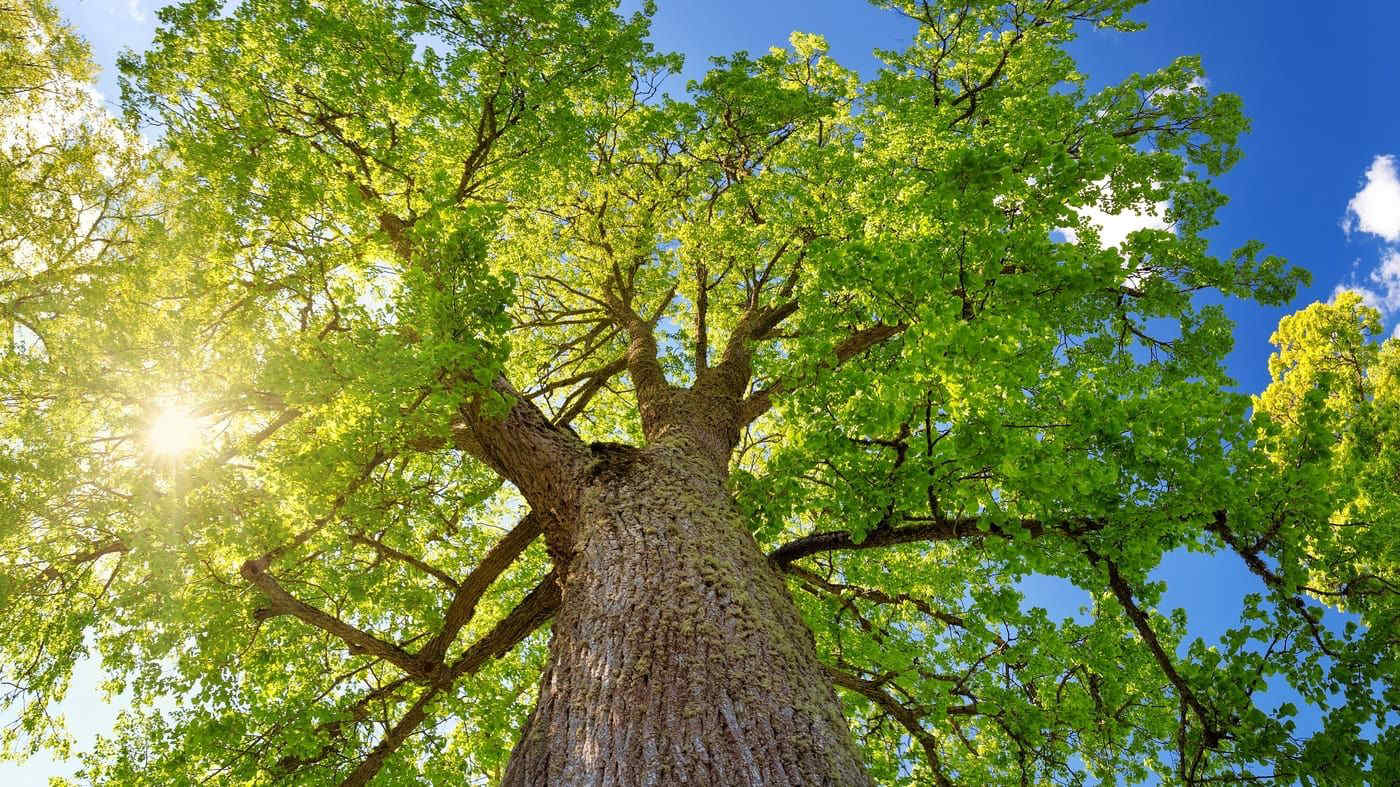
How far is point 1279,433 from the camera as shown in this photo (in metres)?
3.93

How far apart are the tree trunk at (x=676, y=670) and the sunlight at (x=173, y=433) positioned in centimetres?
397

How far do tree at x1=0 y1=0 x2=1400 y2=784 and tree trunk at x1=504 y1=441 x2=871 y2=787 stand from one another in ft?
0.08

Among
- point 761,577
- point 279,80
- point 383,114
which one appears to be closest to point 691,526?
point 761,577

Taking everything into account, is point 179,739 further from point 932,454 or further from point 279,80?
point 932,454

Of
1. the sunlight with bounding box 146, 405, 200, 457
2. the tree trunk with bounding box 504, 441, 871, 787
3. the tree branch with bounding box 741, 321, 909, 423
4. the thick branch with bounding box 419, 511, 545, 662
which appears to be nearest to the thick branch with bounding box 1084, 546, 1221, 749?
the tree trunk with bounding box 504, 441, 871, 787

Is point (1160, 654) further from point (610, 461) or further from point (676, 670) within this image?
point (610, 461)

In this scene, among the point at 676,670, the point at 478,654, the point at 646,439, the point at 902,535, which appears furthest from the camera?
the point at 646,439

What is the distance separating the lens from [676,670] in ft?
9.57

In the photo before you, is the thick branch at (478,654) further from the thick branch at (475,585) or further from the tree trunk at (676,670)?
the tree trunk at (676,670)

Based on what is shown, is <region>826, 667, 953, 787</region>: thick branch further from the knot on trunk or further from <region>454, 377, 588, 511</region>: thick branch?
<region>454, 377, 588, 511</region>: thick branch

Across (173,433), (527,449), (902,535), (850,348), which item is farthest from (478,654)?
(850,348)

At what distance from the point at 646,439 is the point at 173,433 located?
4458 mm

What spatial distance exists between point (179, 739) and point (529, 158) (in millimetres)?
6785

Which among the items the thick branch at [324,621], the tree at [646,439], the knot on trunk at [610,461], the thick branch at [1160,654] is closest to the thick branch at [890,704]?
the tree at [646,439]
